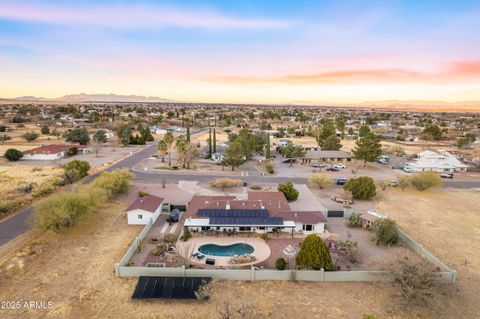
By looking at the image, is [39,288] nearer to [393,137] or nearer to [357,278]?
[357,278]

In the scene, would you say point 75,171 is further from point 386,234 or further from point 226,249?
point 386,234

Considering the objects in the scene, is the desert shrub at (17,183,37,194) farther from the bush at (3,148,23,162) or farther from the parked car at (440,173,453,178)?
the parked car at (440,173,453,178)

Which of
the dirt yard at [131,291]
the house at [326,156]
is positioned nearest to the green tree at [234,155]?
the house at [326,156]

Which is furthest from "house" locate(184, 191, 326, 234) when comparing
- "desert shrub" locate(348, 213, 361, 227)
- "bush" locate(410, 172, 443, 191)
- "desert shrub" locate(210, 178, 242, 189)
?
"bush" locate(410, 172, 443, 191)

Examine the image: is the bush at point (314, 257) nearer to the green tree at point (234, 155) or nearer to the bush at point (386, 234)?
the bush at point (386, 234)

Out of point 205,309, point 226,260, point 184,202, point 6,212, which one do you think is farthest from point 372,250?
point 6,212
